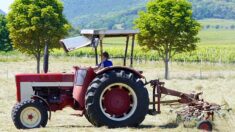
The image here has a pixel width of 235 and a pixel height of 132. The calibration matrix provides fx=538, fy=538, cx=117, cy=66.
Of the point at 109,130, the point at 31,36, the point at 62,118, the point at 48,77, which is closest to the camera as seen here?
→ the point at 109,130

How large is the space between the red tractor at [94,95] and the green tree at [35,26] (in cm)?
2577

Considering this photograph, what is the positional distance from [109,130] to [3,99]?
11.0 meters

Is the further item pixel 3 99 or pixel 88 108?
pixel 3 99

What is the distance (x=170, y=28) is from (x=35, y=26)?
10.6m

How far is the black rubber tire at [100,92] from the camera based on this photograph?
12.5 m

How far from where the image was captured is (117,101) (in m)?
13.0

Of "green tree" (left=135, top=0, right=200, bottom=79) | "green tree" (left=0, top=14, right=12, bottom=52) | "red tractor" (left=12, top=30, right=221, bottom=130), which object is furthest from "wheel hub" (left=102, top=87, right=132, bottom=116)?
"green tree" (left=0, top=14, right=12, bottom=52)

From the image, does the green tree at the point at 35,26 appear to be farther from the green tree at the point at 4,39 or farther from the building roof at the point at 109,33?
the green tree at the point at 4,39

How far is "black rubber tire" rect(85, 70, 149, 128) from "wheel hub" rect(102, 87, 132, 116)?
25 centimetres

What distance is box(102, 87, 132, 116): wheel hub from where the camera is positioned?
1292cm

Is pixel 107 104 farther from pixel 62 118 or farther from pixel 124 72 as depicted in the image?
pixel 62 118

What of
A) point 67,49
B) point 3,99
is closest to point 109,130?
point 67,49

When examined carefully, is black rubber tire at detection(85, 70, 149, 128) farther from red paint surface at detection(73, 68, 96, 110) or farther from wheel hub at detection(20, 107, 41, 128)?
wheel hub at detection(20, 107, 41, 128)

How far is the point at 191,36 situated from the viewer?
1658 inches
